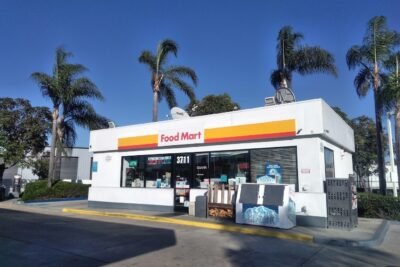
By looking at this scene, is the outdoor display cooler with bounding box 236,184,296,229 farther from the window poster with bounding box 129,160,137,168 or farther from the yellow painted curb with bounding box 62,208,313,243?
the window poster with bounding box 129,160,137,168

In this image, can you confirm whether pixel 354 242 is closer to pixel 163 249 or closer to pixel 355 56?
pixel 163 249

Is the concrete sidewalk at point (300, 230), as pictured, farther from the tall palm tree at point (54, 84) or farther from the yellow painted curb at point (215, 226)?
the tall palm tree at point (54, 84)

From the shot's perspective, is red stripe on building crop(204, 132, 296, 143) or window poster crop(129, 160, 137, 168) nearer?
red stripe on building crop(204, 132, 296, 143)

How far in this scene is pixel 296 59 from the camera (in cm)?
2209

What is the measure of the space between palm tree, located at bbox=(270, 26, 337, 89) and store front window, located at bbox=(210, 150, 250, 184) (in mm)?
8064

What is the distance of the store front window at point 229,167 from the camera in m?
14.5

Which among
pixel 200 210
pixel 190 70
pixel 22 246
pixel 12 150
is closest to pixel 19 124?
pixel 12 150

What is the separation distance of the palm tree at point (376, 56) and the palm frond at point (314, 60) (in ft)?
3.17

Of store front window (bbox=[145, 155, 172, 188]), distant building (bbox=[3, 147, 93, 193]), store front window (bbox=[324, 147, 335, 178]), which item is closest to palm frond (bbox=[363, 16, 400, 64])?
store front window (bbox=[324, 147, 335, 178])

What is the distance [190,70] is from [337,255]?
59.7 ft

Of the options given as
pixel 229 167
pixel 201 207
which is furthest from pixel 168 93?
pixel 201 207

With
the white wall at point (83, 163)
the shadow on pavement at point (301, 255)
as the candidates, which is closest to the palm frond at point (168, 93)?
the shadow on pavement at point (301, 255)

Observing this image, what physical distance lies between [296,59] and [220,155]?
9.83 meters

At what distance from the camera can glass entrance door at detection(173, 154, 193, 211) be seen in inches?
632
